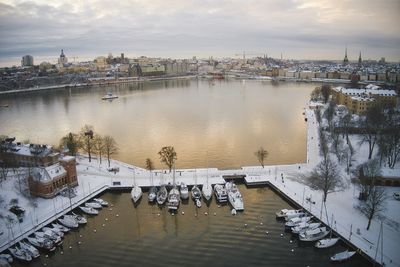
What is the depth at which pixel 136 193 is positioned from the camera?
9.07 meters

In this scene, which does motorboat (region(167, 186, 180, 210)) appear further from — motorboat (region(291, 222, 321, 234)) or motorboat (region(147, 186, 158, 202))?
motorboat (region(291, 222, 321, 234))

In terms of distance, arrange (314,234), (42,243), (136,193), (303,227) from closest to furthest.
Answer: (42,243)
(314,234)
(303,227)
(136,193)

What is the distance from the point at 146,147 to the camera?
44.5ft

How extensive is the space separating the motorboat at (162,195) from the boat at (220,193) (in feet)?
4.36

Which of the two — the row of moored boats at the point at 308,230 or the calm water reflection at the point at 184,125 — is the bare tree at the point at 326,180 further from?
the calm water reflection at the point at 184,125

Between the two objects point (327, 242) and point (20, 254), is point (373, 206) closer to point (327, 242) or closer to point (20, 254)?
point (327, 242)

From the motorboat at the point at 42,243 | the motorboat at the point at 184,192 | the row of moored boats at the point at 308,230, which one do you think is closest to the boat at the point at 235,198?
the row of moored boats at the point at 308,230

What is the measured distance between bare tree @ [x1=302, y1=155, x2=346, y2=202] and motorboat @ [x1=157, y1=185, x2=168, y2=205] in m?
3.81

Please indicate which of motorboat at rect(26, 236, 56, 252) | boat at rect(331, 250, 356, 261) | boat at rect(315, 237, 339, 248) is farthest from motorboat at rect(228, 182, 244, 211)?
motorboat at rect(26, 236, 56, 252)

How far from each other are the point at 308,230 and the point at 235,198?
2064 millimetres

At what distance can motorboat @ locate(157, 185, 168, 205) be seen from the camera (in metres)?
8.77

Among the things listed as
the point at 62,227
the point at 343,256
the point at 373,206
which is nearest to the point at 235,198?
the point at 343,256

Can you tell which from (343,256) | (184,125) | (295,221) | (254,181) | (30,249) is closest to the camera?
(343,256)

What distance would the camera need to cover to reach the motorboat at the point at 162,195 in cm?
877
